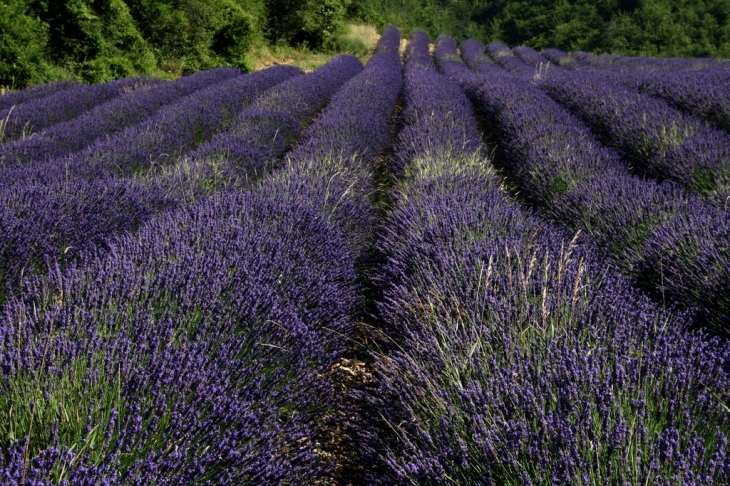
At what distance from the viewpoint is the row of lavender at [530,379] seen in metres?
1.44

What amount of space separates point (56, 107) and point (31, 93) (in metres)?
1.47

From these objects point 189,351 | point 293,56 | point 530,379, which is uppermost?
point 530,379

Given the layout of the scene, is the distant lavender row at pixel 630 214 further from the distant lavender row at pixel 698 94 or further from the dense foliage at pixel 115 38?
the dense foliage at pixel 115 38

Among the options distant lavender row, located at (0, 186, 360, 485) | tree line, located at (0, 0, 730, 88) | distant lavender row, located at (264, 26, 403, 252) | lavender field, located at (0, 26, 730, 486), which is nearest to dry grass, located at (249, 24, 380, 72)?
tree line, located at (0, 0, 730, 88)

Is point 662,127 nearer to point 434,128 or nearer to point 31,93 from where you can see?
point 434,128

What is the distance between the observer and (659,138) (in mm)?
5371

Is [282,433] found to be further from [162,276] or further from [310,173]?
[310,173]

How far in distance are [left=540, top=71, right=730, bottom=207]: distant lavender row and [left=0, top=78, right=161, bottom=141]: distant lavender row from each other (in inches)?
256

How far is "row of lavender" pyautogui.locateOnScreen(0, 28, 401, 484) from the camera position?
1.46m

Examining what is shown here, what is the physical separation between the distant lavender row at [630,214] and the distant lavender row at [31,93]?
695cm

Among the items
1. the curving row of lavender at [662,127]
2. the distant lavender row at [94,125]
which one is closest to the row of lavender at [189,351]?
the curving row of lavender at [662,127]

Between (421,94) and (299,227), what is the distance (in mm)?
6027

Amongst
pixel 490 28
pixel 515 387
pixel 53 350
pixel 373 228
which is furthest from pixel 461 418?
pixel 490 28

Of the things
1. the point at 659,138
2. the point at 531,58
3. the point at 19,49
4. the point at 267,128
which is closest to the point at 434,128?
the point at 267,128
